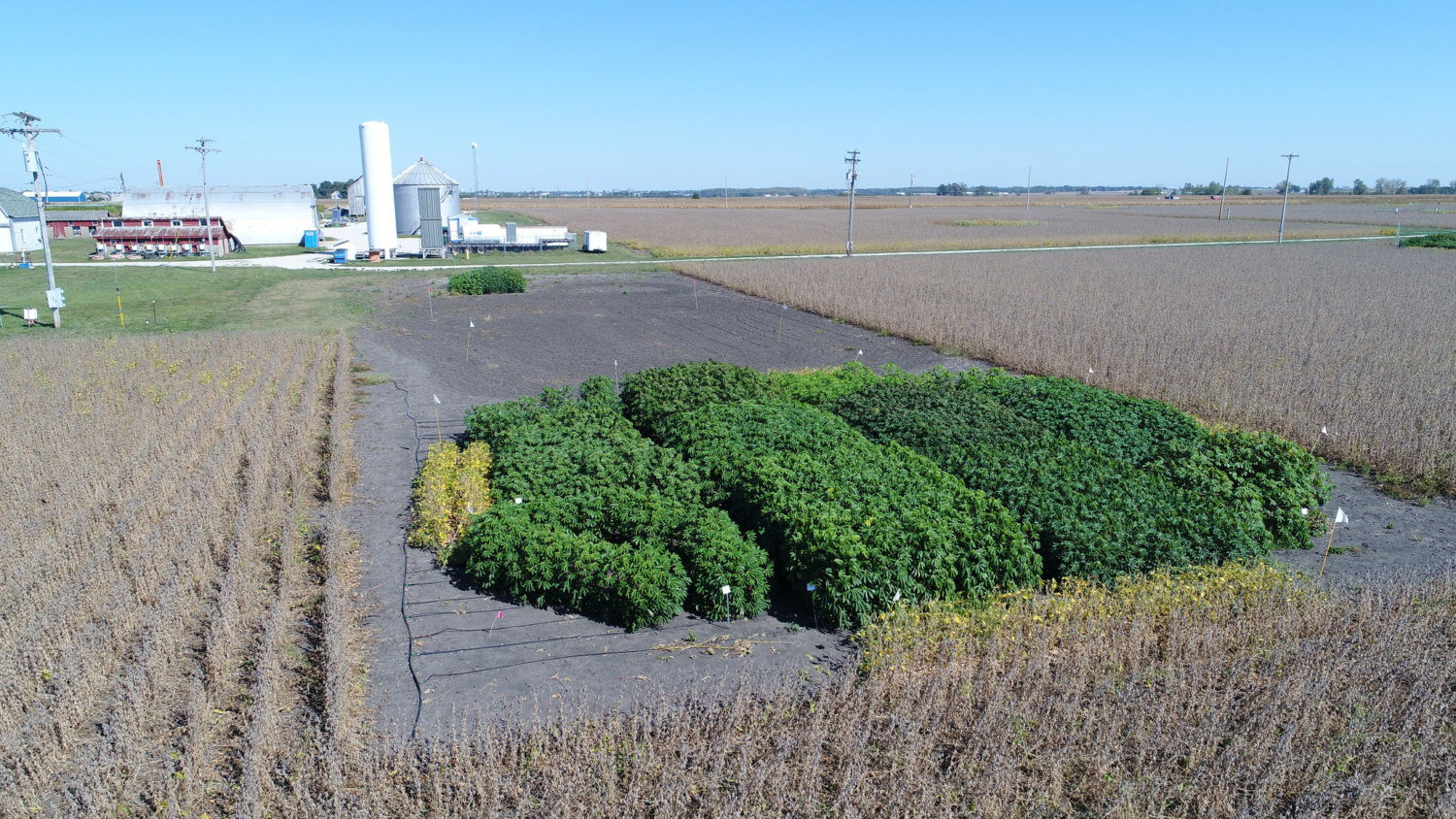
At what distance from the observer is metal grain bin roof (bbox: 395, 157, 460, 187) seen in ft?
172

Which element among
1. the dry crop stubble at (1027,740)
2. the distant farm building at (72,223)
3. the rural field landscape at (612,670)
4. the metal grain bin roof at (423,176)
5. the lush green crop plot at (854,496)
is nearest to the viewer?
the dry crop stubble at (1027,740)

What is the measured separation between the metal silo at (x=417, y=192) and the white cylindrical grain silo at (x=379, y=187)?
3.70 m

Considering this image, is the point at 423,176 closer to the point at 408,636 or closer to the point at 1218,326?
the point at 1218,326

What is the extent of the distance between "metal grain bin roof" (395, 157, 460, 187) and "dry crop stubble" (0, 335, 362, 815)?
Result: 3930cm

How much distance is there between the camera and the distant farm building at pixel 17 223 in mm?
48062

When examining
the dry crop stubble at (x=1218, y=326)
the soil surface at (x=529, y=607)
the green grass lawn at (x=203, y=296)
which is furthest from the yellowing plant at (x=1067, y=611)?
the green grass lawn at (x=203, y=296)

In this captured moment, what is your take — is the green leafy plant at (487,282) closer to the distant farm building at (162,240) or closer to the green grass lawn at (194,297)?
the green grass lawn at (194,297)

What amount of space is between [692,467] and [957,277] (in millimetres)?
25850

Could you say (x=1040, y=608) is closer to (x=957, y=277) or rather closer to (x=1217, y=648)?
(x=1217, y=648)

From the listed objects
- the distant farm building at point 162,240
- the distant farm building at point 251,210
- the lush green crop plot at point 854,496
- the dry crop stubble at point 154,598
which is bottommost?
the dry crop stubble at point 154,598

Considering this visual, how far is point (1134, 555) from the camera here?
354 inches

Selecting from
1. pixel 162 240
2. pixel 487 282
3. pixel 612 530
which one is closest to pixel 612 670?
pixel 612 530

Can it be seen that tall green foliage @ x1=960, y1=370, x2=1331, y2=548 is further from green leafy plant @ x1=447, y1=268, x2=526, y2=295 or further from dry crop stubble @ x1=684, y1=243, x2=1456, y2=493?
green leafy plant @ x1=447, y1=268, x2=526, y2=295

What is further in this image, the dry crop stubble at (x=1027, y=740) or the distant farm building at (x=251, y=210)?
the distant farm building at (x=251, y=210)
